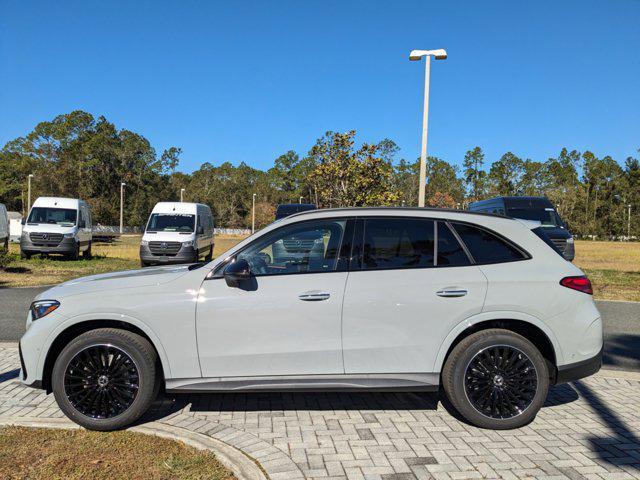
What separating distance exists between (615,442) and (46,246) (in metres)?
19.3

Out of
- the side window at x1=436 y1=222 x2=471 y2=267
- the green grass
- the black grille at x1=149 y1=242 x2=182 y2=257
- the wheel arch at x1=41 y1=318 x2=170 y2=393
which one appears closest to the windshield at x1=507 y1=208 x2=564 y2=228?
the black grille at x1=149 y1=242 x2=182 y2=257

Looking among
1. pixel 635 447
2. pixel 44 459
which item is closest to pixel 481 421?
pixel 635 447

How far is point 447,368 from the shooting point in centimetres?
399

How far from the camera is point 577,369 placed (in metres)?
4.02

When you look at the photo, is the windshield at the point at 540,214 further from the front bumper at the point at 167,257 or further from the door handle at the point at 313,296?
the door handle at the point at 313,296

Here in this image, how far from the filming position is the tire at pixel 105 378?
3.85m

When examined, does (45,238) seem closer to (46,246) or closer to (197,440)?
(46,246)

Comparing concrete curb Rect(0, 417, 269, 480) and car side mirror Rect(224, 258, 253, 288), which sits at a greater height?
car side mirror Rect(224, 258, 253, 288)

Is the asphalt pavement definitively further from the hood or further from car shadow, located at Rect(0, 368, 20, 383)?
the hood

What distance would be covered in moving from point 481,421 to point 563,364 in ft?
2.60

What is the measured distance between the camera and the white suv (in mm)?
3859

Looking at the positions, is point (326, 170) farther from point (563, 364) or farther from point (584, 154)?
point (584, 154)

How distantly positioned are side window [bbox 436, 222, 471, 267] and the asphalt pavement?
10.9 ft

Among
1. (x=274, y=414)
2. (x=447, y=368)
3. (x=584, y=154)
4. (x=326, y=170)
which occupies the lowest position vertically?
(x=274, y=414)
